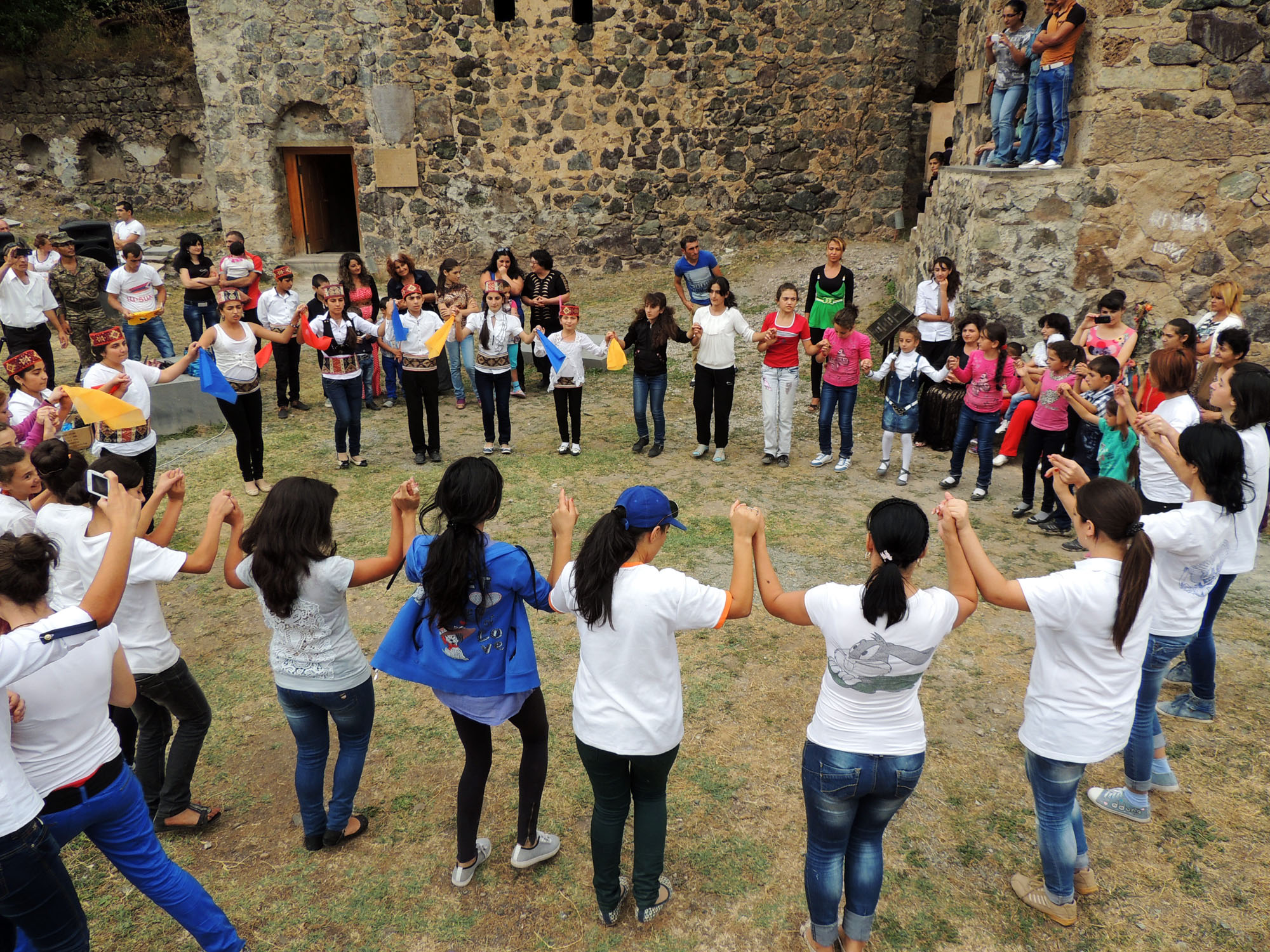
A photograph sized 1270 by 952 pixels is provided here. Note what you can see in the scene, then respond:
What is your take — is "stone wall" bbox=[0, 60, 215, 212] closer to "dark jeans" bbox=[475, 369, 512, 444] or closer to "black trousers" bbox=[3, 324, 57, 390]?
"black trousers" bbox=[3, 324, 57, 390]

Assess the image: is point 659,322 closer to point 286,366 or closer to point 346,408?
point 346,408

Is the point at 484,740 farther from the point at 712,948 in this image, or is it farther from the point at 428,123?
the point at 428,123

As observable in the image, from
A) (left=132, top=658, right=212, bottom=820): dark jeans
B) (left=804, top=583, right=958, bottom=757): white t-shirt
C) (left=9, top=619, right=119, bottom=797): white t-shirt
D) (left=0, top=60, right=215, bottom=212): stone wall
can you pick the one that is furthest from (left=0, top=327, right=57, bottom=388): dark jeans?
(left=0, top=60, right=215, bottom=212): stone wall

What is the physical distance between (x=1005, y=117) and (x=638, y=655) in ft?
25.8

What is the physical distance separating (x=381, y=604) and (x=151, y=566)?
7.76 ft

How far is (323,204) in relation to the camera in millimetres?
15250

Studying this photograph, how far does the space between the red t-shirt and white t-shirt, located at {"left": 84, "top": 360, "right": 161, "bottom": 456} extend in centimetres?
478

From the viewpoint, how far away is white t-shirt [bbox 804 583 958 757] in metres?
2.66

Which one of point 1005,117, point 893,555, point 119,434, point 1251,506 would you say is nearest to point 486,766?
point 893,555

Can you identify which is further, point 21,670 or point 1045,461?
point 1045,461

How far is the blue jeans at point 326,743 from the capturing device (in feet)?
10.8

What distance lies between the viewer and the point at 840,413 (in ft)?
24.8

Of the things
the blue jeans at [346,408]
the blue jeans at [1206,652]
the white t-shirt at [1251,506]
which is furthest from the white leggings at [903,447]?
the blue jeans at [346,408]

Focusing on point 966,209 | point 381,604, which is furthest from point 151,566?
point 966,209
